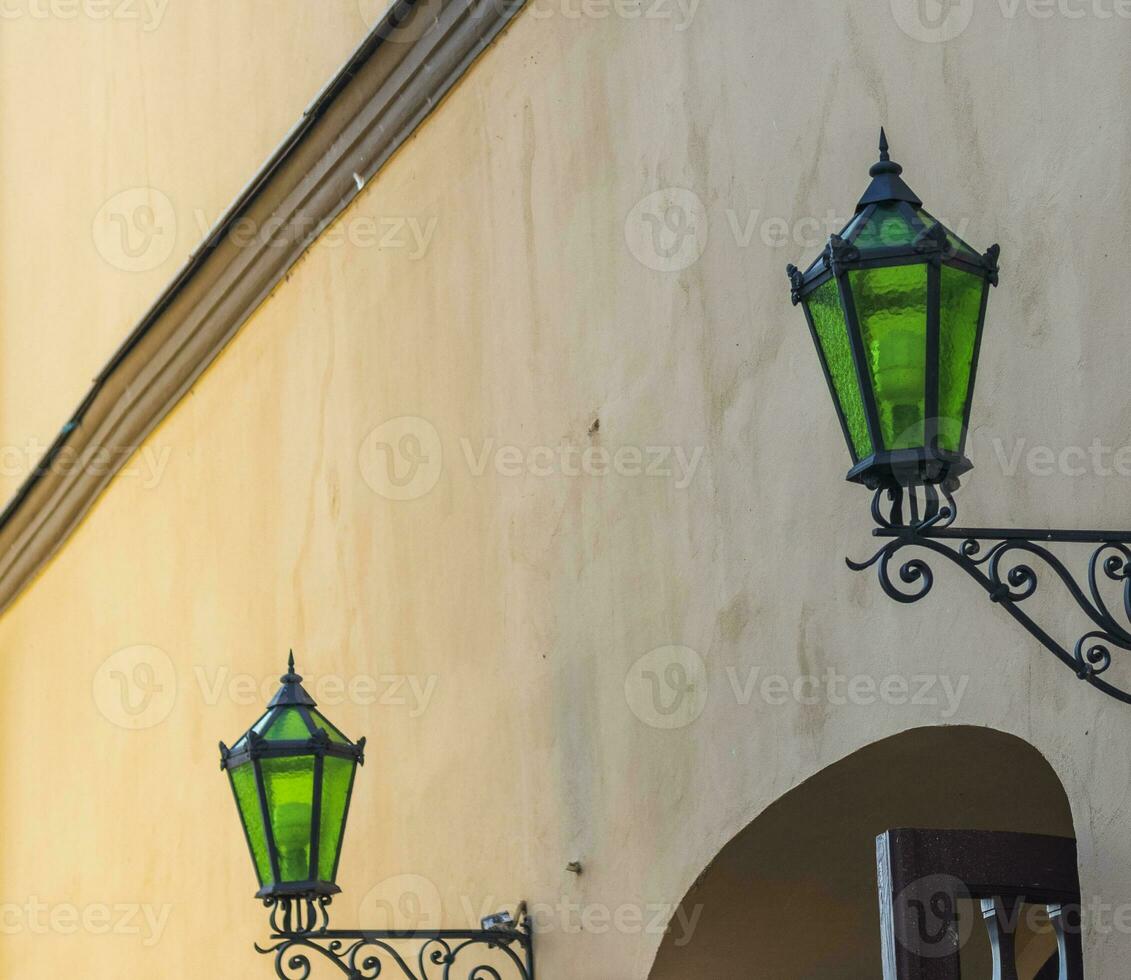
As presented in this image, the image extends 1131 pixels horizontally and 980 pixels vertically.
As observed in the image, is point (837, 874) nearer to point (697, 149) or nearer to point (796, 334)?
point (796, 334)

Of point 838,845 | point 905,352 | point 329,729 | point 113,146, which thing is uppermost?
point 113,146

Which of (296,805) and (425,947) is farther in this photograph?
(425,947)

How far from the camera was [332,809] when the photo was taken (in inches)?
204

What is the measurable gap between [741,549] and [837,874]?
3.26 feet

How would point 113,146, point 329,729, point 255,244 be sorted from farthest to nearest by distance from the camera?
point 113,146, point 255,244, point 329,729

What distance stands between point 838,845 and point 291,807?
1475 millimetres

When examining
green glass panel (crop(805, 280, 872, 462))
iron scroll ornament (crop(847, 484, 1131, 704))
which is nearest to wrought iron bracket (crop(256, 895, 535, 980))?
iron scroll ornament (crop(847, 484, 1131, 704))

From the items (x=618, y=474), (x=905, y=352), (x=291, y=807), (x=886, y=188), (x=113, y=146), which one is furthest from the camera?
(x=113, y=146)

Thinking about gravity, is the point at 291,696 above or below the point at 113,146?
below

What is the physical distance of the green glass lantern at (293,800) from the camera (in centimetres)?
510

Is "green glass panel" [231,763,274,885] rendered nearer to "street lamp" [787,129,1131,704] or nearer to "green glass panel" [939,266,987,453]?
"street lamp" [787,129,1131,704]

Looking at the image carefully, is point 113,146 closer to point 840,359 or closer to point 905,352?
point 840,359

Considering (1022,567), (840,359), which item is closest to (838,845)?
(1022,567)

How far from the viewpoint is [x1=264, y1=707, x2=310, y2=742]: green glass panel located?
5172 mm
